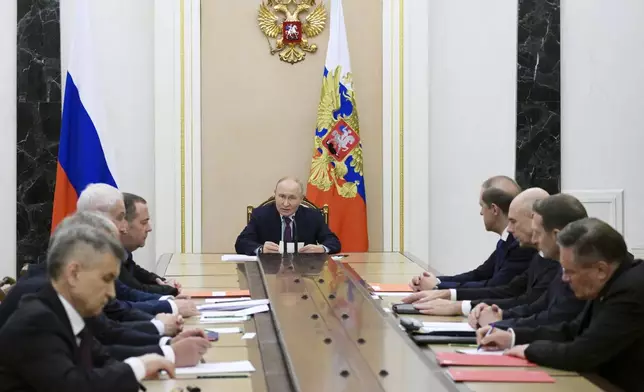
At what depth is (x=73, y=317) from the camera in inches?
103

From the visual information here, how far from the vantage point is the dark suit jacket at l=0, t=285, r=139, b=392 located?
8.06 feet

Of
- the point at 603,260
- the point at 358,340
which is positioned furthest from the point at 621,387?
the point at 358,340

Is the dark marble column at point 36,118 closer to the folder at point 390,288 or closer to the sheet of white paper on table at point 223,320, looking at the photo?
the folder at point 390,288

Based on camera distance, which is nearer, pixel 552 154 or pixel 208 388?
pixel 208 388

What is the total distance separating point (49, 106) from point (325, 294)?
403cm

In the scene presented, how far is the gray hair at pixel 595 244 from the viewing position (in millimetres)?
3139

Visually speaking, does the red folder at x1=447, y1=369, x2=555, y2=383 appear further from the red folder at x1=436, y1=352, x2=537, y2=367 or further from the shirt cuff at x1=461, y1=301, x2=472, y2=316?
the shirt cuff at x1=461, y1=301, x2=472, y2=316

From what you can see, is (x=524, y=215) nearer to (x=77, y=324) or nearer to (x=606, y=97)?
(x=77, y=324)

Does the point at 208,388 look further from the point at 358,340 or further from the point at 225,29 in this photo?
the point at 225,29

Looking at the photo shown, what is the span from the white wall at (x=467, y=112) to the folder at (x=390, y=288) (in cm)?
330

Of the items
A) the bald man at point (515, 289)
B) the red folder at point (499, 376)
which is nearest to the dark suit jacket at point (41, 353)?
the red folder at point (499, 376)

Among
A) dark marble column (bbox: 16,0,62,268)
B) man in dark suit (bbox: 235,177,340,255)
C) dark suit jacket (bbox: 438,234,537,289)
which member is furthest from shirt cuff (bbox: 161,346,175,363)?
dark marble column (bbox: 16,0,62,268)

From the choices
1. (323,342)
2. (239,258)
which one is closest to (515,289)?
(323,342)

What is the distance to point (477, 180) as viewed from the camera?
26.7 ft
